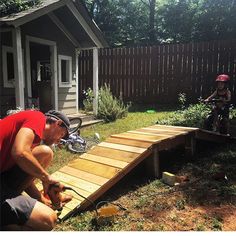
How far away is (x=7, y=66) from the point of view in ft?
27.8

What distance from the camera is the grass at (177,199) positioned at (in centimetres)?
340

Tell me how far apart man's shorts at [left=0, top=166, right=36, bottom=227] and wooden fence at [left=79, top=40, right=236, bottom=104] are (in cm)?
977

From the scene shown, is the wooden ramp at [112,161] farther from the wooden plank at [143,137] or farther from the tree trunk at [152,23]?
the tree trunk at [152,23]

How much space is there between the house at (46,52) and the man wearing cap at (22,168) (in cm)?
478

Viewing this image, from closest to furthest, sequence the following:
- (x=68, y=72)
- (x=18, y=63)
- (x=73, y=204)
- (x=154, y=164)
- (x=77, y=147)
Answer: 1. (x=73, y=204)
2. (x=154, y=164)
3. (x=77, y=147)
4. (x=18, y=63)
5. (x=68, y=72)

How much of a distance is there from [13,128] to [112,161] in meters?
1.98

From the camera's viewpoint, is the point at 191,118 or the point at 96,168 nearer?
the point at 96,168

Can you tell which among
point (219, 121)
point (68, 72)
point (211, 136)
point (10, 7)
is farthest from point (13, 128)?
point (68, 72)

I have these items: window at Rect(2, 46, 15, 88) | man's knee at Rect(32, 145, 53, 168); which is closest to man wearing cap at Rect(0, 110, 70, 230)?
man's knee at Rect(32, 145, 53, 168)

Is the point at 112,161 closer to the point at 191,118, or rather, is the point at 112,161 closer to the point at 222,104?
the point at 222,104

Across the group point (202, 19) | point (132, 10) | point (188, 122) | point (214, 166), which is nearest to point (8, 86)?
point (188, 122)

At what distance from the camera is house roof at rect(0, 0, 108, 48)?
7.34m

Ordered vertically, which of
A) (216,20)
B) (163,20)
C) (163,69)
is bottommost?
(163,69)

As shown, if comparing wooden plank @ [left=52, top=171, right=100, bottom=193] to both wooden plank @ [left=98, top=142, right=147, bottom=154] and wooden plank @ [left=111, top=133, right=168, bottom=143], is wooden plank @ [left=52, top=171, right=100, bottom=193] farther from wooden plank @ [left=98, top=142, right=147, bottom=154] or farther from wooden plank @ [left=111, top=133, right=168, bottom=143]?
wooden plank @ [left=111, top=133, right=168, bottom=143]
